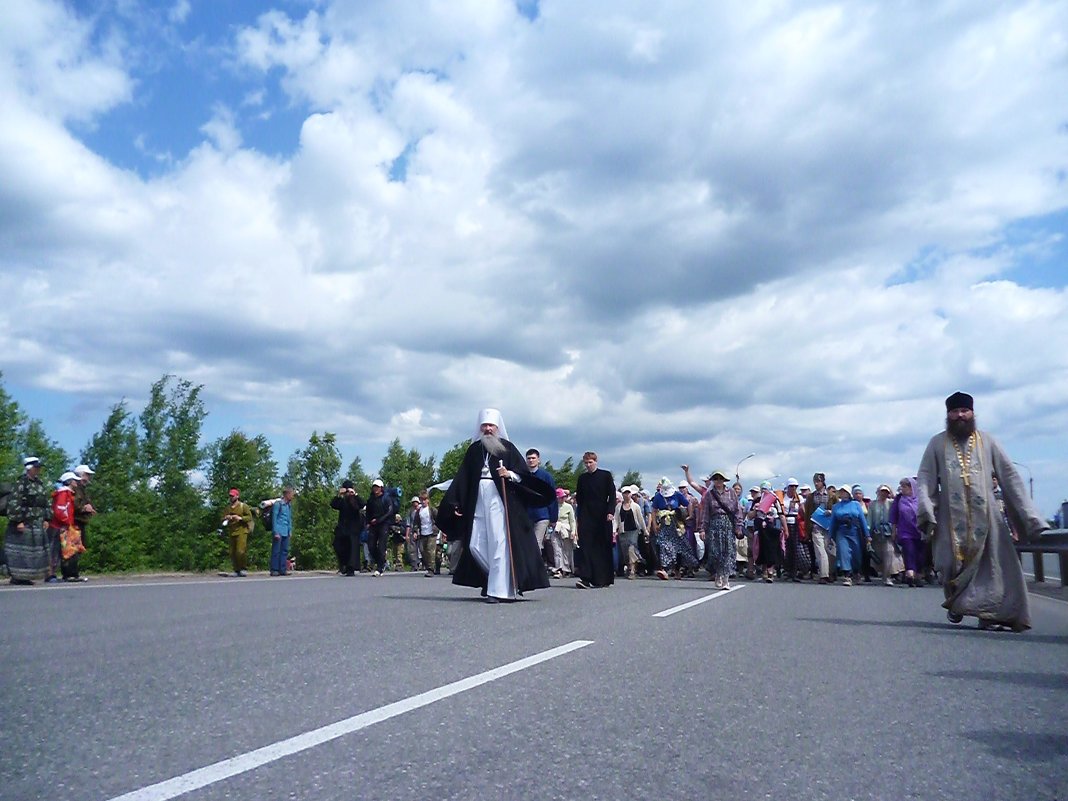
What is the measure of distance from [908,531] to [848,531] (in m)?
1.17

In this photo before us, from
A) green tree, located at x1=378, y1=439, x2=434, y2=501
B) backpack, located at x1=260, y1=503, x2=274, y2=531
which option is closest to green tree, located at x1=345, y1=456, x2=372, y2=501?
green tree, located at x1=378, y1=439, x2=434, y2=501

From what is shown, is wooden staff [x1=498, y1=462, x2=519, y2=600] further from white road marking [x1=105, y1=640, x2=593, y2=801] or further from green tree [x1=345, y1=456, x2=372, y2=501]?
green tree [x1=345, y1=456, x2=372, y2=501]

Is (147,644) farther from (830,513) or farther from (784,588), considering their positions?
(830,513)

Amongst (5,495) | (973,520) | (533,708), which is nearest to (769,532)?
(973,520)

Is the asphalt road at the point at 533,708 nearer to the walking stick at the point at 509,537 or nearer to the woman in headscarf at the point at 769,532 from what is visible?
the walking stick at the point at 509,537

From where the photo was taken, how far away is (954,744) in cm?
463

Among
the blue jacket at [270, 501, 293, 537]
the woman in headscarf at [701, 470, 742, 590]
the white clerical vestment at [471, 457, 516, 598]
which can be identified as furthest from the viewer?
the blue jacket at [270, 501, 293, 537]

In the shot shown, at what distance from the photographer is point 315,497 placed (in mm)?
88688

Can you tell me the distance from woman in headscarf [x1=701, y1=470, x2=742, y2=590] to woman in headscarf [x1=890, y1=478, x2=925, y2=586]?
4.21 m

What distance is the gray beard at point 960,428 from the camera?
11.0 meters

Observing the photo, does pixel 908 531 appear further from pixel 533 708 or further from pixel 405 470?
pixel 405 470

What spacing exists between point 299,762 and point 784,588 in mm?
15651

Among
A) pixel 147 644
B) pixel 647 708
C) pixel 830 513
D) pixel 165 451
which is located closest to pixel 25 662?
pixel 147 644

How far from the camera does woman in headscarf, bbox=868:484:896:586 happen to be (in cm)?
2158
